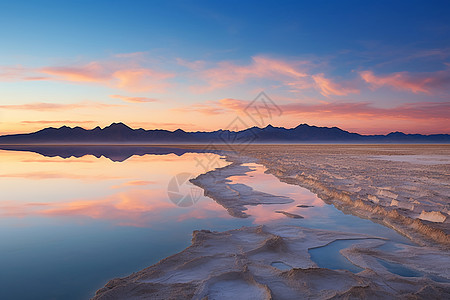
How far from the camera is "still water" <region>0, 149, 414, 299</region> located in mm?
4445

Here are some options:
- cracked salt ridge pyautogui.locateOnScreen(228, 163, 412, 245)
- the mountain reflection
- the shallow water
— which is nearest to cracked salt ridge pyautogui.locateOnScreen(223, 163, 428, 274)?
cracked salt ridge pyautogui.locateOnScreen(228, 163, 412, 245)

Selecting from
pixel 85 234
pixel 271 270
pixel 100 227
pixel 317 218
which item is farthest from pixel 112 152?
pixel 271 270

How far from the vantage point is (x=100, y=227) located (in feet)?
22.9

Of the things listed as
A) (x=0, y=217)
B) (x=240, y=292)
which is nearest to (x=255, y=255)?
(x=240, y=292)

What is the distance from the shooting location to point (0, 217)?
7953 mm

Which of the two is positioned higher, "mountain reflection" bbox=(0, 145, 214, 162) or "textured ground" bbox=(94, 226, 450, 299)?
"mountain reflection" bbox=(0, 145, 214, 162)

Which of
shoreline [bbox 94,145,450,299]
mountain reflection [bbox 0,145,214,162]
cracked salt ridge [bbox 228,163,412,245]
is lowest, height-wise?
cracked salt ridge [bbox 228,163,412,245]

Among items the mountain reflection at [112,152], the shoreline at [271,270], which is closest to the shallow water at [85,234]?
the shoreline at [271,270]

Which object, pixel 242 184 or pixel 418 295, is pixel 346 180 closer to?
pixel 242 184

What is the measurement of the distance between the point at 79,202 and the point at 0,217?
2239mm

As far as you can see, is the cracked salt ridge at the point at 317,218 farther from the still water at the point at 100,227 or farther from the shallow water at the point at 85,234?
the shallow water at the point at 85,234

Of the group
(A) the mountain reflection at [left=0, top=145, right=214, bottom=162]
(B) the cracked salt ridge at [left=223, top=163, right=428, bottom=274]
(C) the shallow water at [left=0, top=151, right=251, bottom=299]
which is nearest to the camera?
(C) the shallow water at [left=0, top=151, right=251, bottom=299]

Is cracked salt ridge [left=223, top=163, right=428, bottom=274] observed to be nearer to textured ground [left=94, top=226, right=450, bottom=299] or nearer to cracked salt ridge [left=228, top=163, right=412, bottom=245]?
cracked salt ridge [left=228, top=163, right=412, bottom=245]

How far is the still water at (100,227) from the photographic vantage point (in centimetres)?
445
